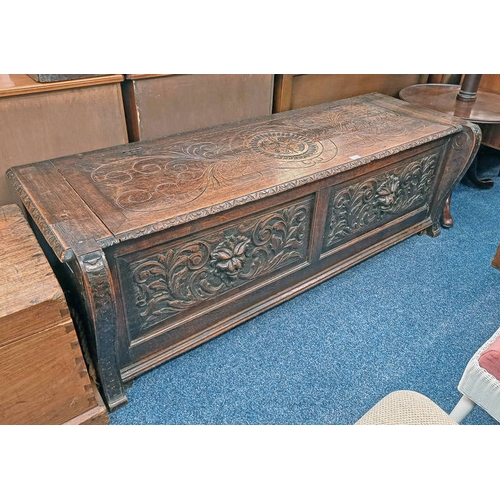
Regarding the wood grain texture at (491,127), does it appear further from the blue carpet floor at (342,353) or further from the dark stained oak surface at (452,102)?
the blue carpet floor at (342,353)

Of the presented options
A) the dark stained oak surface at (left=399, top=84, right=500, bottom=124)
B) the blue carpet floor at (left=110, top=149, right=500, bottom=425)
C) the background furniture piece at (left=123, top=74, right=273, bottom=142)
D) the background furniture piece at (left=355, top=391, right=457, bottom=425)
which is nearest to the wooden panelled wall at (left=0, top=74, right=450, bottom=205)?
the background furniture piece at (left=123, top=74, right=273, bottom=142)

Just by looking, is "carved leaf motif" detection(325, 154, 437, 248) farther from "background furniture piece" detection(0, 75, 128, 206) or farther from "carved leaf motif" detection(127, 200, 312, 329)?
"background furniture piece" detection(0, 75, 128, 206)

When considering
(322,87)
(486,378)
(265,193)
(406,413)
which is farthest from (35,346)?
(322,87)

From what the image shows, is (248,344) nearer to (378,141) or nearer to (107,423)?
(107,423)

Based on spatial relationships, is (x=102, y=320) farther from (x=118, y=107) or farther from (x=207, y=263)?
(x=118, y=107)

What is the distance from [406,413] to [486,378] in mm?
345

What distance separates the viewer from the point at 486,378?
3.64ft

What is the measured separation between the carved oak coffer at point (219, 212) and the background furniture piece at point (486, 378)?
2.45 ft

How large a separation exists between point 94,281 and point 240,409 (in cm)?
68

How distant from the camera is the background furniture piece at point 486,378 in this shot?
42.9 inches

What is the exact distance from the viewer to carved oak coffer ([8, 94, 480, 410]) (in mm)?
1208

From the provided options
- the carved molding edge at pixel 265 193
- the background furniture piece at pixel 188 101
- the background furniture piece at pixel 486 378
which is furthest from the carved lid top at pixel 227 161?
the background furniture piece at pixel 486 378

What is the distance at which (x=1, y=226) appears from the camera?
1.30m

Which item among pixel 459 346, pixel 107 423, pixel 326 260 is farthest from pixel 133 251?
pixel 459 346
